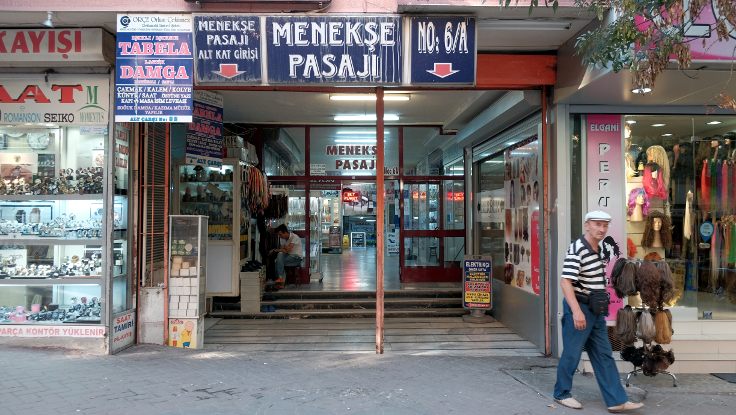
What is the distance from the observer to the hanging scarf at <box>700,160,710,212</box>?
7.40 m

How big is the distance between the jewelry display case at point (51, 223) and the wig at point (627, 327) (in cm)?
614

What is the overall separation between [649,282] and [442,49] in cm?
338

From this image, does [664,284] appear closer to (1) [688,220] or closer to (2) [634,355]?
(2) [634,355]

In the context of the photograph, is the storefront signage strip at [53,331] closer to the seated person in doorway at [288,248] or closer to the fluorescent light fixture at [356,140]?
the seated person in doorway at [288,248]

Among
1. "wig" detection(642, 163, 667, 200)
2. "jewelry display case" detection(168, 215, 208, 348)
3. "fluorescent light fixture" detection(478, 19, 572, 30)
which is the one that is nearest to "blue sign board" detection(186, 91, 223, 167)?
"jewelry display case" detection(168, 215, 208, 348)

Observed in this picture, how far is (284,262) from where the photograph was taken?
10992 mm

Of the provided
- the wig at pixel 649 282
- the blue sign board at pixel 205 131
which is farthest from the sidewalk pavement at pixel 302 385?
the blue sign board at pixel 205 131

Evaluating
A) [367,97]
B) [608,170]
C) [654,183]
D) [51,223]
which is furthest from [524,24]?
[51,223]

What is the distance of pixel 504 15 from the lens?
Result: 20.0 feet

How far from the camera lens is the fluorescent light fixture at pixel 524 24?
618cm

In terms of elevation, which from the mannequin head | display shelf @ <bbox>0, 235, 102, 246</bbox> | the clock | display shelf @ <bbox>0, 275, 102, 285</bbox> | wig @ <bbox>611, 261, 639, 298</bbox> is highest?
the clock

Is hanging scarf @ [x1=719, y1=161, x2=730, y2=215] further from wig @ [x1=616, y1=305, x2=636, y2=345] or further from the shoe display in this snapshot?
the shoe display

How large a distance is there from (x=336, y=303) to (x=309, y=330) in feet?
4.15

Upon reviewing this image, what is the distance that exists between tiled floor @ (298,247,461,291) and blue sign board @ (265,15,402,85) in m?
5.20
